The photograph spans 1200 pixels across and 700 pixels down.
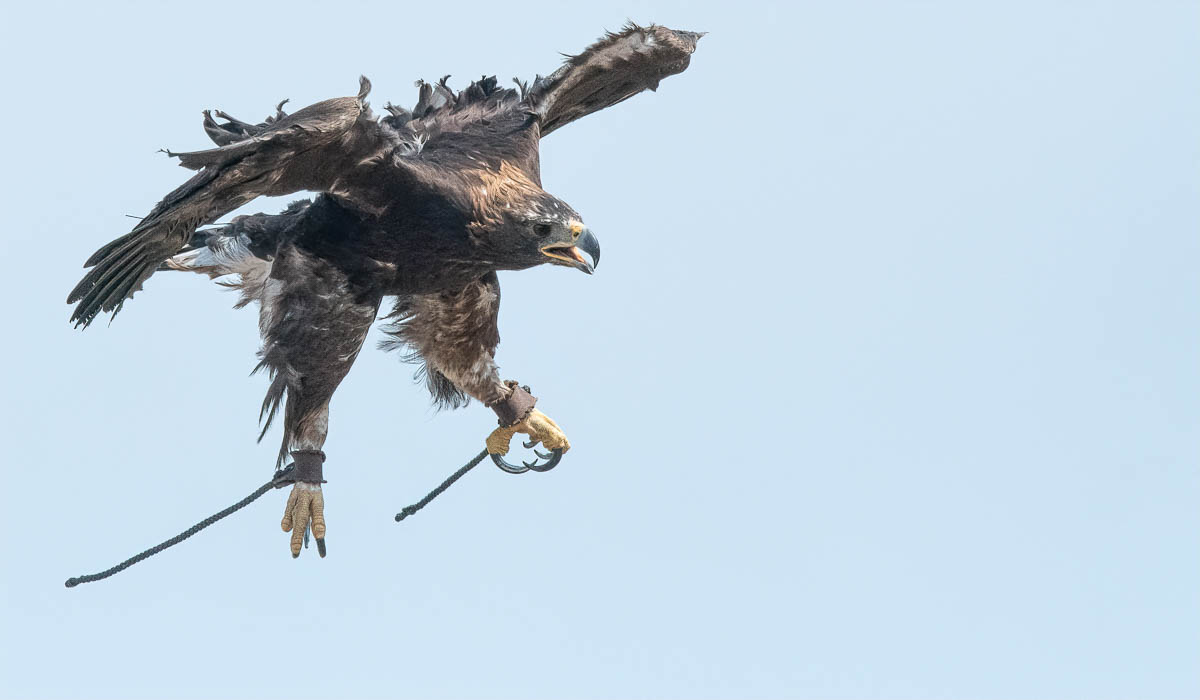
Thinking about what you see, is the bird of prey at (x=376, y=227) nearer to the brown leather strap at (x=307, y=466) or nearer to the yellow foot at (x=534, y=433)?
the brown leather strap at (x=307, y=466)

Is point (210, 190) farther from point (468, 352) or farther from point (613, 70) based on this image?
point (613, 70)

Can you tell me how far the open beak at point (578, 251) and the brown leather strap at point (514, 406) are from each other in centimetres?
143

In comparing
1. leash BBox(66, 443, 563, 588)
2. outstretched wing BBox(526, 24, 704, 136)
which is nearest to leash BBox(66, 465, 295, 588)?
leash BBox(66, 443, 563, 588)

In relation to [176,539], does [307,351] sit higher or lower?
higher

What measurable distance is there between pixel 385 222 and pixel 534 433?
1.75m

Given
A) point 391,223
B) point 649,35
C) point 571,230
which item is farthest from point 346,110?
point 649,35

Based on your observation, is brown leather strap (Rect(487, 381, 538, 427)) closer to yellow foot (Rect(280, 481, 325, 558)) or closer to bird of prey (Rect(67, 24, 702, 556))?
bird of prey (Rect(67, 24, 702, 556))

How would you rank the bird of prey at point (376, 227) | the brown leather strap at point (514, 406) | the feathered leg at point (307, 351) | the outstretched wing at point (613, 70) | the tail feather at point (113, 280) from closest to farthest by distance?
the tail feather at point (113, 280) → the bird of prey at point (376, 227) → the feathered leg at point (307, 351) → the outstretched wing at point (613, 70) → the brown leather strap at point (514, 406)

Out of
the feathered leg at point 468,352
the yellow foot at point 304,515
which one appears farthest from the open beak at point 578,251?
the yellow foot at point 304,515

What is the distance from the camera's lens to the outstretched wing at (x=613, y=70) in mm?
8297

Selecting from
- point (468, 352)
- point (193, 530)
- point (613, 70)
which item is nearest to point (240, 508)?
point (193, 530)

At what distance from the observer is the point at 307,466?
8133 millimetres

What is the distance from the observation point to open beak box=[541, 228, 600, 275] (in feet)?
24.8

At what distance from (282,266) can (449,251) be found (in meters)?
0.87
